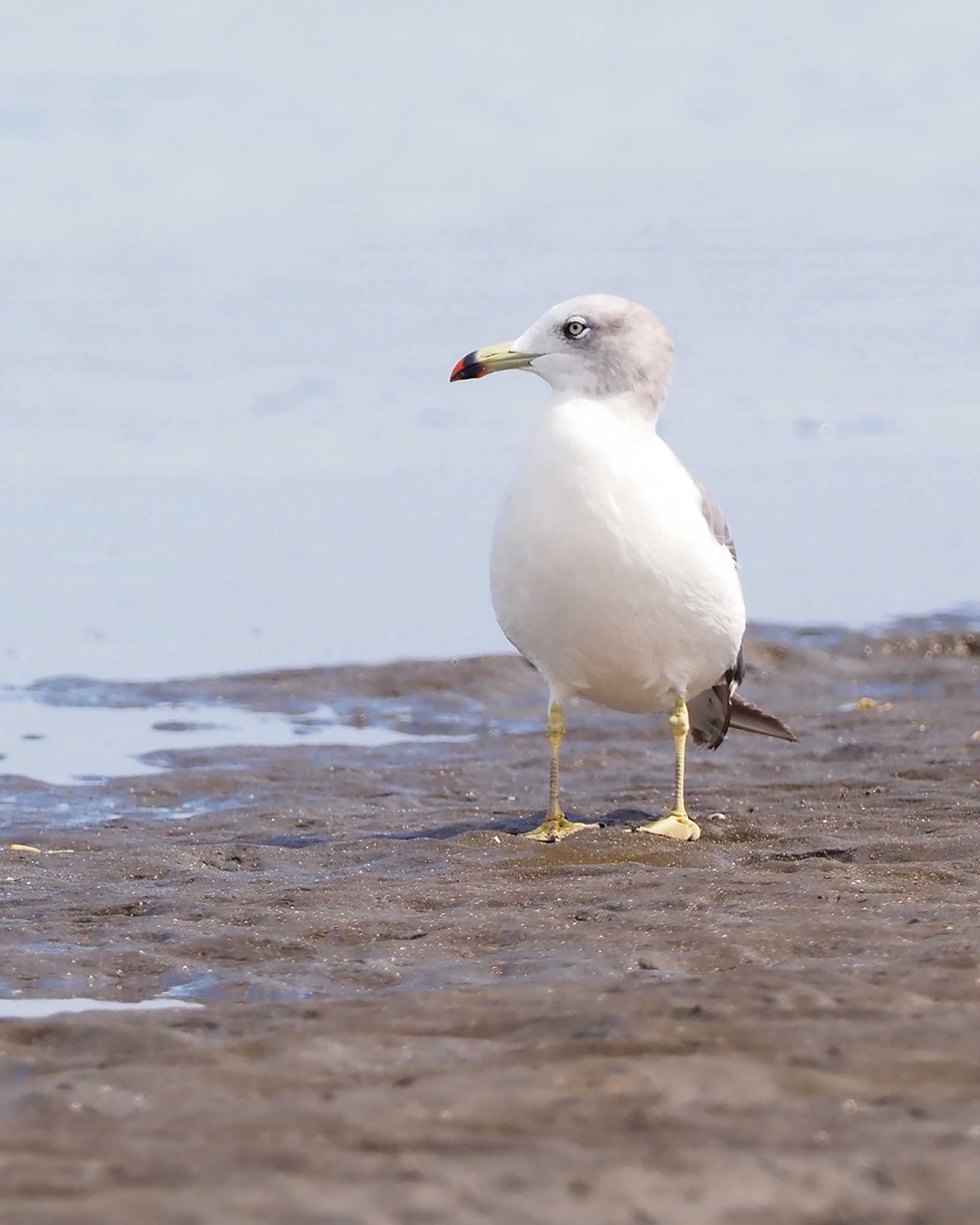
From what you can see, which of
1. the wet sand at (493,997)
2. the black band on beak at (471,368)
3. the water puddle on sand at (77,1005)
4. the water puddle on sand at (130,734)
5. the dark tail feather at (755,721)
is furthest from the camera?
the water puddle on sand at (130,734)

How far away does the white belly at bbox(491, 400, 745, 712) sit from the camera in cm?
729

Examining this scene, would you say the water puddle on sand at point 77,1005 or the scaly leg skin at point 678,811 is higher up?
the scaly leg skin at point 678,811

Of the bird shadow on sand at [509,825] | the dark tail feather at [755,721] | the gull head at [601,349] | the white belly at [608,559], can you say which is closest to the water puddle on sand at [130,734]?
the bird shadow on sand at [509,825]

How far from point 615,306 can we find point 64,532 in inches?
405

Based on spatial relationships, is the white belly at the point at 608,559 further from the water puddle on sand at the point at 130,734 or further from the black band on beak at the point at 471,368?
the water puddle on sand at the point at 130,734

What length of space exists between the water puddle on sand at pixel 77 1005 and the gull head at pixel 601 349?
10.3 ft

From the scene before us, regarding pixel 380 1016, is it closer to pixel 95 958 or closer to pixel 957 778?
pixel 95 958

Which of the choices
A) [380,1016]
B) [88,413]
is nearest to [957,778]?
[380,1016]

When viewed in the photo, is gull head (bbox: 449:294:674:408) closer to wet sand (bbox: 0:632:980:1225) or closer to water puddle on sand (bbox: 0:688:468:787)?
wet sand (bbox: 0:632:980:1225)

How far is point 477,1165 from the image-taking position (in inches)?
145

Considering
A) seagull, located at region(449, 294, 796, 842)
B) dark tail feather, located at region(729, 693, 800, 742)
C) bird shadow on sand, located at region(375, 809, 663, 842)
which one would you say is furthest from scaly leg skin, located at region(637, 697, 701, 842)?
dark tail feather, located at region(729, 693, 800, 742)

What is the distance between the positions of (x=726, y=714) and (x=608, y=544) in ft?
5.59

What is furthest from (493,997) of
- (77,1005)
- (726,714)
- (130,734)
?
(130,734)

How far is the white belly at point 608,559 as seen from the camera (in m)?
7.29
